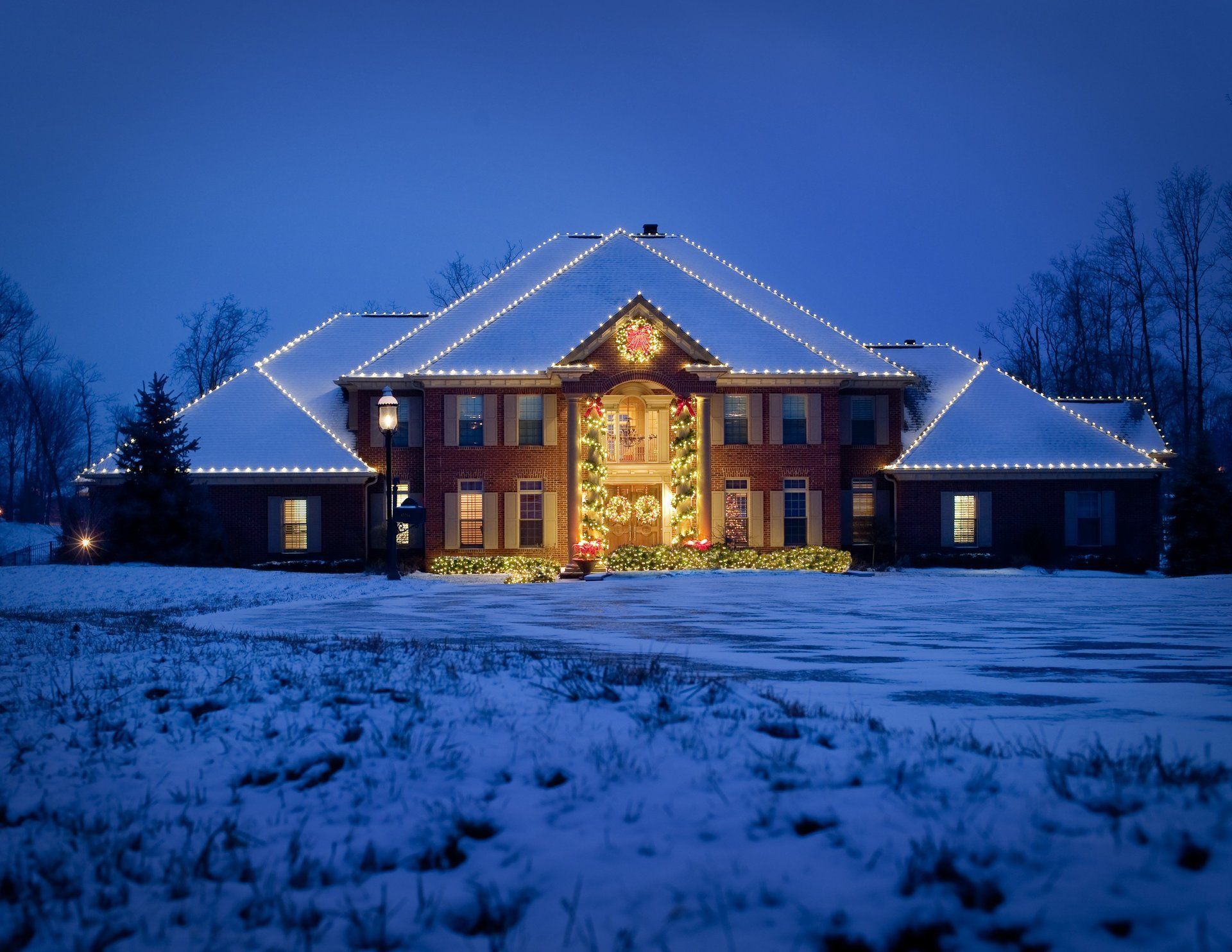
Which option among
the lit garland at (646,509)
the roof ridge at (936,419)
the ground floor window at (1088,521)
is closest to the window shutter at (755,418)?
the lit garland at (646,509)

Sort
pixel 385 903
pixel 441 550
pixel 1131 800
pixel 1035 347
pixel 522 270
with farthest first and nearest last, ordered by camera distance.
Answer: pixel 1035 347
pixel 522 270
pixel 441 550
pixel 1131 800
pixel 385 903

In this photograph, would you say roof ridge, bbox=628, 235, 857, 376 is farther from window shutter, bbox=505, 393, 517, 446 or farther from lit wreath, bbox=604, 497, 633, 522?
window shutter, bbox=505, 393, 517, 446

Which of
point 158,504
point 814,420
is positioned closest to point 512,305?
point 814,420

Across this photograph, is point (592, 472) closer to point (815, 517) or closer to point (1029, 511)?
point (815, 517)

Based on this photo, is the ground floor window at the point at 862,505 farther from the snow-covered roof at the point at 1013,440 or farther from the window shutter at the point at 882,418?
the window shutter at the point at 882,418

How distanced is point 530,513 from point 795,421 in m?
8.29

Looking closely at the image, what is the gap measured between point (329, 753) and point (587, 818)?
1.40m

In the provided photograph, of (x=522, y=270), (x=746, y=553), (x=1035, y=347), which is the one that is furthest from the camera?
(x=1035, y=347)

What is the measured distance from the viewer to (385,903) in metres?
3.16

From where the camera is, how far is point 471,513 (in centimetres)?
3034

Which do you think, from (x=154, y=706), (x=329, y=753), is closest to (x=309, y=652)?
(x=154, y=706)

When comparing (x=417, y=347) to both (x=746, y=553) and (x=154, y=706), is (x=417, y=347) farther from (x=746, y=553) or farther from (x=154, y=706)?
(x=154, y=706)

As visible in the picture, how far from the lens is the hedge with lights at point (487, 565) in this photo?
2886 cm

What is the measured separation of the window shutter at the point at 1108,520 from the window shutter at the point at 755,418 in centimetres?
999
